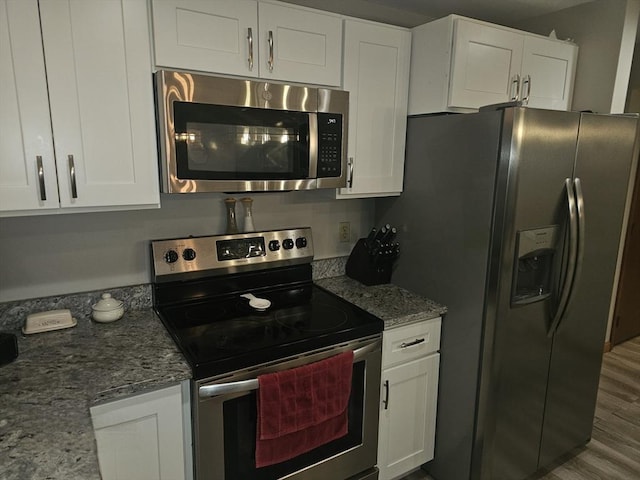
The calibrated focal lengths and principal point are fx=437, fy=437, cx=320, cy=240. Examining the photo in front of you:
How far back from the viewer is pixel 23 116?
133 cm

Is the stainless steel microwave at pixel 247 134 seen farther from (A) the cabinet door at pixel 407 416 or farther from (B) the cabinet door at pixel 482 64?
(A) the cabinet door at pixel 407 416

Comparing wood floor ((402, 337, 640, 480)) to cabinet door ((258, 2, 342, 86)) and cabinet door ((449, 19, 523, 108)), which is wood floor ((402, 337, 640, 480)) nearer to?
cabinet door ((449, 19, 523, 108))

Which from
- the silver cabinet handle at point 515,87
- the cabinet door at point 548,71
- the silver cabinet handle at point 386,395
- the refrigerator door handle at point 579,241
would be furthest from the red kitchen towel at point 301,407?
the cabinet door at point 548,71

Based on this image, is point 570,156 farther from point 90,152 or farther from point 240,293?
point 90,152

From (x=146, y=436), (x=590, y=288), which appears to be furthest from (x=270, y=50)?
(x=590, y=288)

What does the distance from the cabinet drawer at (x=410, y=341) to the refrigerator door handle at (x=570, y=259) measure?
0.52 m

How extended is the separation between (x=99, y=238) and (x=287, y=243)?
820mm

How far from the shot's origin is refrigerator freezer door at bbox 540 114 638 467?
76.8 inches

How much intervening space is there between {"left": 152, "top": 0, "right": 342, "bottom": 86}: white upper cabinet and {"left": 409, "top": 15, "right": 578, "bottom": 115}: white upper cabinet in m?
0.42

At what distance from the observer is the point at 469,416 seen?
1.96 meters

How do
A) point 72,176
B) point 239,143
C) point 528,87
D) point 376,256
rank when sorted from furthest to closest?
point 376,256 < point 528,87 < point 239,143 < point 72,176

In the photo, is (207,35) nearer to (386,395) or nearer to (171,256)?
(171,256)

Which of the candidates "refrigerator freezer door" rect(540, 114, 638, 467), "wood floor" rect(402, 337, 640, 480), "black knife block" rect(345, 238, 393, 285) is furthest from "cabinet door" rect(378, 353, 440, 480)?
"refrigerator freezer door" rect(540, 114, 638, 467)

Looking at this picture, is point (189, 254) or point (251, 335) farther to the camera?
point (189, 254)
